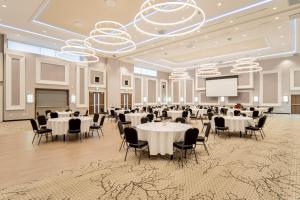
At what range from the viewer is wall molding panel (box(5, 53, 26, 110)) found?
1230 centimetres

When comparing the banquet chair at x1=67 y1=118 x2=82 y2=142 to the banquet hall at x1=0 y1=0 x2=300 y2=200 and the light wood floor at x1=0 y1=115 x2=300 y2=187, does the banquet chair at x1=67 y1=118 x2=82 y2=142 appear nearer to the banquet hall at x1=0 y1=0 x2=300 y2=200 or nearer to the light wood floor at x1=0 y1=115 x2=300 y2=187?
the banquet hall at x1=0 y1=0 x2=300 y2=200

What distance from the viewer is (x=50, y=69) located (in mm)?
14578

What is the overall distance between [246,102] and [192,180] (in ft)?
62.2

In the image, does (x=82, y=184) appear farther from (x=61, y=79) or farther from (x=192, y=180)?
(x=61, y=79)

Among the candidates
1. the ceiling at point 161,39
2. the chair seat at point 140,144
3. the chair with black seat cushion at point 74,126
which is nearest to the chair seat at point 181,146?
the chair seat at point 140,144

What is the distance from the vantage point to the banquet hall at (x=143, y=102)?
3.62 meters

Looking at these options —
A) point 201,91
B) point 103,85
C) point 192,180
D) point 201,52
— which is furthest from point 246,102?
point 192,180

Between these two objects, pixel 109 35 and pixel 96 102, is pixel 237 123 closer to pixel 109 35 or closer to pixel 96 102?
pixel 109 35

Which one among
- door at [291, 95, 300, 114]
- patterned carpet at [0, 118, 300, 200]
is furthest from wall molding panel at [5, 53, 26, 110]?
door at [291, 95, 300, 114]

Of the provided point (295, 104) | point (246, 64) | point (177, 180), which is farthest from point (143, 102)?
point (177, 180)

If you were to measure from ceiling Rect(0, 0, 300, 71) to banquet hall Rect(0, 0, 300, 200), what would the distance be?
0.07 m

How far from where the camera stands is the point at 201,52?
1700 centimetres

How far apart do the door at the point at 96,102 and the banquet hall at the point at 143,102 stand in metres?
0.10

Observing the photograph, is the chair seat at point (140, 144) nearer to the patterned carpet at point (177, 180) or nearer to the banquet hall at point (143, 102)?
the banquet hall at point (143, 102)
